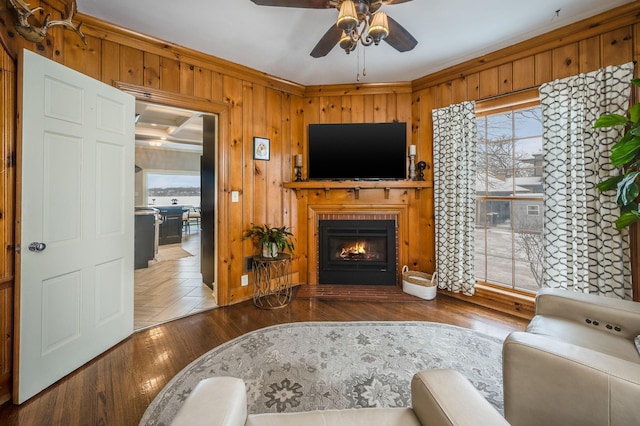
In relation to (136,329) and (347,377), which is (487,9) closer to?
(347,377)

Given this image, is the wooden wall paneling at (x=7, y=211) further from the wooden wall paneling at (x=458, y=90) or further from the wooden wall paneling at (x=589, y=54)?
the wooden wall paneling at (x=589, y=54)

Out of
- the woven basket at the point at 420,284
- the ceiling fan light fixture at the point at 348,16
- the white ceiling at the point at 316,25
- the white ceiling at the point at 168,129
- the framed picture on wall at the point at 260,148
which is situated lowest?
the woven basket at the point at 420,284

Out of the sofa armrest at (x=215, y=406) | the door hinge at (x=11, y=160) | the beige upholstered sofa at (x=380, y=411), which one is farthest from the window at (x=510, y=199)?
the door hinge at (x=11, y=160)

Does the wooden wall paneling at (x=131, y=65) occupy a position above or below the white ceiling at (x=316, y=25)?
below

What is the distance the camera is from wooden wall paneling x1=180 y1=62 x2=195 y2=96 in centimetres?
282

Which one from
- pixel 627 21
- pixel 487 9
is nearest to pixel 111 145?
pixel 487 9

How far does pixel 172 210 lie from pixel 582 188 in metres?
8.23

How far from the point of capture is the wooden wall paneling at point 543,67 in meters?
2.60

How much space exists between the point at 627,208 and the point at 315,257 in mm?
2963

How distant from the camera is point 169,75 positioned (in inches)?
108

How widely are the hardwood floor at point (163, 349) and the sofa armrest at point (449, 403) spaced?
5.02ft

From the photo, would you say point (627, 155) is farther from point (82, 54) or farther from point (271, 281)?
point (82, 54)

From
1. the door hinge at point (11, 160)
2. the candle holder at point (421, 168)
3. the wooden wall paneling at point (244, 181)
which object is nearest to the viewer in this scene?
the door hinge at point (11, 160)

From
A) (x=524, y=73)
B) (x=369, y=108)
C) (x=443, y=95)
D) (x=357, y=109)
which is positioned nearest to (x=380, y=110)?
(x=369, y=108)
